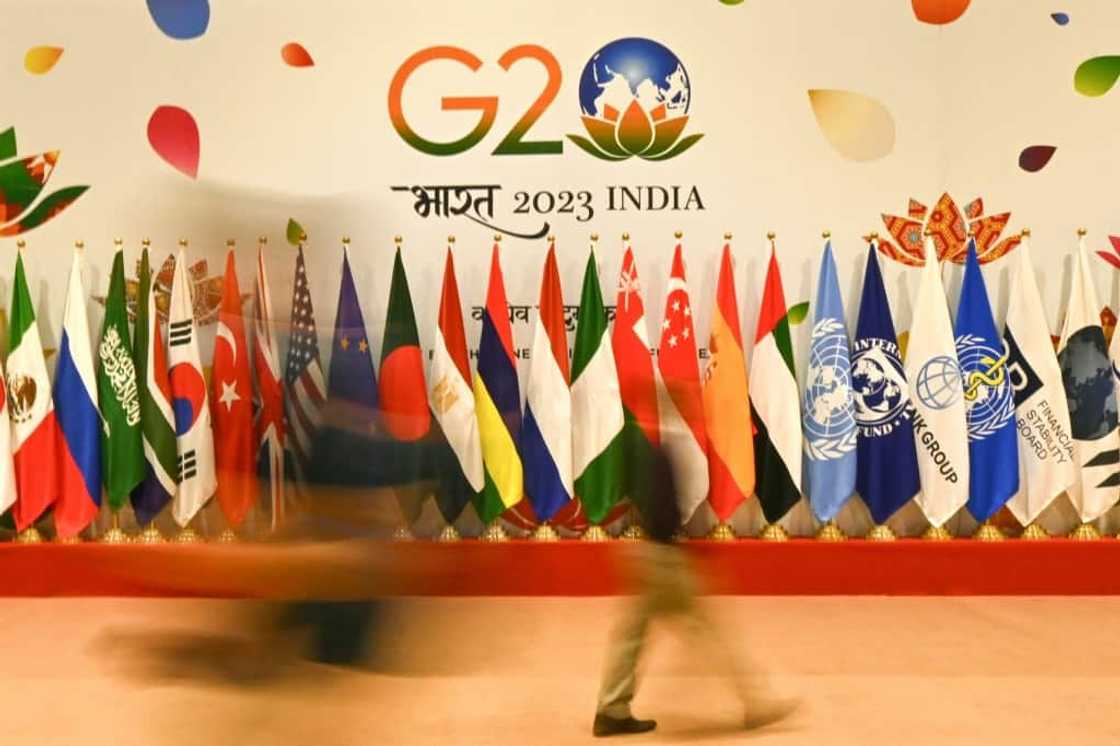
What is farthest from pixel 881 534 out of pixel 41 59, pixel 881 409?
pixel 41 59

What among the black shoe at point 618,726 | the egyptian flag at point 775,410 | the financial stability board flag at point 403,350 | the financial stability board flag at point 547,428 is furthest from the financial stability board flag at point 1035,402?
the black shoe at point 618,726

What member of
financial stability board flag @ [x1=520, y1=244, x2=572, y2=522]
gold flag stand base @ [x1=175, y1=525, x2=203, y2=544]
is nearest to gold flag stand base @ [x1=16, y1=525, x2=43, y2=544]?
gold flag stand base @ [x1=175, y1=525, x2=203, y2=544]

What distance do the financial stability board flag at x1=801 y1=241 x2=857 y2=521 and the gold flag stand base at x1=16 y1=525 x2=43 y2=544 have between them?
15.2 ft

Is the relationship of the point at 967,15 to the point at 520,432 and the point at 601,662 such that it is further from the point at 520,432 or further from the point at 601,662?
the point at 601,662

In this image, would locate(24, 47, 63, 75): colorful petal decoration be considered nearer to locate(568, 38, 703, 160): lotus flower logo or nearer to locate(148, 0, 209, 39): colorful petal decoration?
locate(148, 0, 209, 39): colorful petal decoration

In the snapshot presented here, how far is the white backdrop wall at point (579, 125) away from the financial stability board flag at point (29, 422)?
12.5 inches

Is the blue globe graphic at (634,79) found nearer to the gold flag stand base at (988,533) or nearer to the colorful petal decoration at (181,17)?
the colorful petal decoration at (181,17)

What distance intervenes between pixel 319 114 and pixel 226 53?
2.24ft

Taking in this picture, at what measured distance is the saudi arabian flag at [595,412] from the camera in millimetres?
7582

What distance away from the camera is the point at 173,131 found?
791 centimetres

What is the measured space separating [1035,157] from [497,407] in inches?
140

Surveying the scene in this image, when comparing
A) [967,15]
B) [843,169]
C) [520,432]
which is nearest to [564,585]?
[520,432]

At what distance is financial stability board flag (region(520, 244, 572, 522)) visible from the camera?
7562mm

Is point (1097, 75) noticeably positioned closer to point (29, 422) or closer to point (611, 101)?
point (611, 101)
